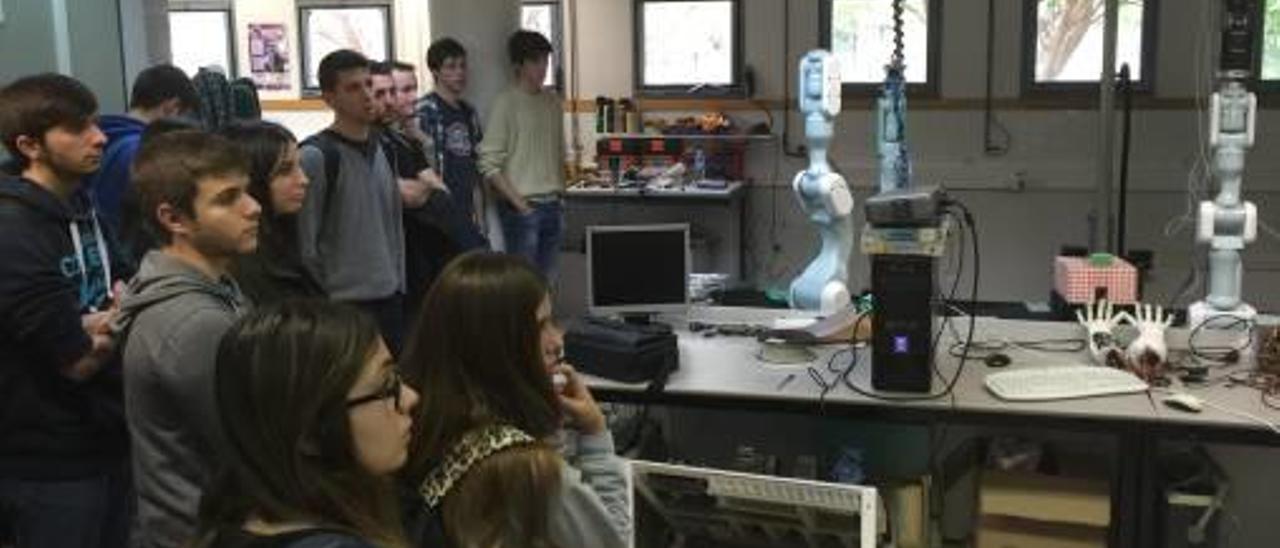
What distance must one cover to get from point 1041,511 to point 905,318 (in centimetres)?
64

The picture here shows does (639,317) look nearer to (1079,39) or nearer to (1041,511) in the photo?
(1041,511)

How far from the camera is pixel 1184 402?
283 cm

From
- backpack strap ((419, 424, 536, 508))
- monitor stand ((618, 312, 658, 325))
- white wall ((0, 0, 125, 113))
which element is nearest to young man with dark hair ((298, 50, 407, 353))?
monitor stand ((618, 312, 658, 325))

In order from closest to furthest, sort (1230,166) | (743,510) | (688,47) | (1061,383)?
(743,510) → (1061,383) → (1230,166) → (688,47)

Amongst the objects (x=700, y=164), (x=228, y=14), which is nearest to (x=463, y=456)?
(x=700, y=164)

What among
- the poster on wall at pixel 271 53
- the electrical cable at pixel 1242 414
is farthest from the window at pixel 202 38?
the electrical cable at pixel 1242 414

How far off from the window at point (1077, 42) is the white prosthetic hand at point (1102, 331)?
356 centimetres

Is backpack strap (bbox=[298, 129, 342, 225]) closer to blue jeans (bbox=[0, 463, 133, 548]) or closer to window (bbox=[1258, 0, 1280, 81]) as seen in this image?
blue jeans (bbox=[0, 463, 133, 548])

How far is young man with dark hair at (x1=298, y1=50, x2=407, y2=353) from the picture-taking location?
3.19 metres

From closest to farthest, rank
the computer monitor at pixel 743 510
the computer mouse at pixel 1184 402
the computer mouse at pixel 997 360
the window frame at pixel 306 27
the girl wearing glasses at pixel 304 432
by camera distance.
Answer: the girl wearing glasses at pixel 304 432, the computer monitor at pixel 743 510, the computer mouse at pixel 1184 402, the computer mouse at pixel 997 360, the window frame at pixel 306 27

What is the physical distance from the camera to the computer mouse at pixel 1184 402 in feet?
9.21

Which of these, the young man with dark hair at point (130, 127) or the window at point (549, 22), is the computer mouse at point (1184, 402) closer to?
the young man with dark hair at point (130, 127)

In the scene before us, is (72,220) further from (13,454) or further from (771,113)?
(771,113)

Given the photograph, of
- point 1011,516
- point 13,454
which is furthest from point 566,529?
point 1011,516
